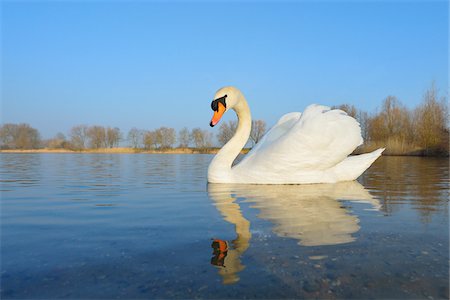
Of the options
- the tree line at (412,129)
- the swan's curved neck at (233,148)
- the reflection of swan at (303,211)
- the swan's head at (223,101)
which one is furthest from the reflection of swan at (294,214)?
the tree line at (412,129)

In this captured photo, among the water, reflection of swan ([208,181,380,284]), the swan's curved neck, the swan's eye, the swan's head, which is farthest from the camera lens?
the swan's eye

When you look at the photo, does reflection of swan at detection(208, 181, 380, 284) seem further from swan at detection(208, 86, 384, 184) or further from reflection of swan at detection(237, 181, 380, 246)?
swan at detection(208, 86, 384, 184)

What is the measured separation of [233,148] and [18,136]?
210 feet

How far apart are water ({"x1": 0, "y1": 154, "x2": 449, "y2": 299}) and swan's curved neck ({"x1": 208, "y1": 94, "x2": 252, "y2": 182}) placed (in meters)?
2.30

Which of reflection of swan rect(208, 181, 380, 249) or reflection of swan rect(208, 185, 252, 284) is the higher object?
reflection of swan rect(208, 181, 380, 249)

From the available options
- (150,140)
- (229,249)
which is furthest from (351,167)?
(150,140)

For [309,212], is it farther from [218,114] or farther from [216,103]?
[216,103]

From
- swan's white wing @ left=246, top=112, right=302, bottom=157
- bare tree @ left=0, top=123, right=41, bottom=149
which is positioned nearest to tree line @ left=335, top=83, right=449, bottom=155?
swan's white wing @ left=246, top=112, right=302, bottom=157

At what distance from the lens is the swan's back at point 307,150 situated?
6.30 meters

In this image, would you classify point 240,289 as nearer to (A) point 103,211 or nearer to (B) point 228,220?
(B) point 228,220

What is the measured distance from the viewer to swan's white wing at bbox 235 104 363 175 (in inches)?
248

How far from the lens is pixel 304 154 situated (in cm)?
638

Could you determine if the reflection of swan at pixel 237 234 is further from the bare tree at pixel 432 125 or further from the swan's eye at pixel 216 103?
the bare tree at pixel 432 125

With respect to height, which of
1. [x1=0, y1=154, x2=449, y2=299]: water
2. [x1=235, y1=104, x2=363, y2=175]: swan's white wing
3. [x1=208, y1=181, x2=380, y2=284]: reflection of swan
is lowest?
[x1=0, y1=154, x2=449, y2=299]: water
